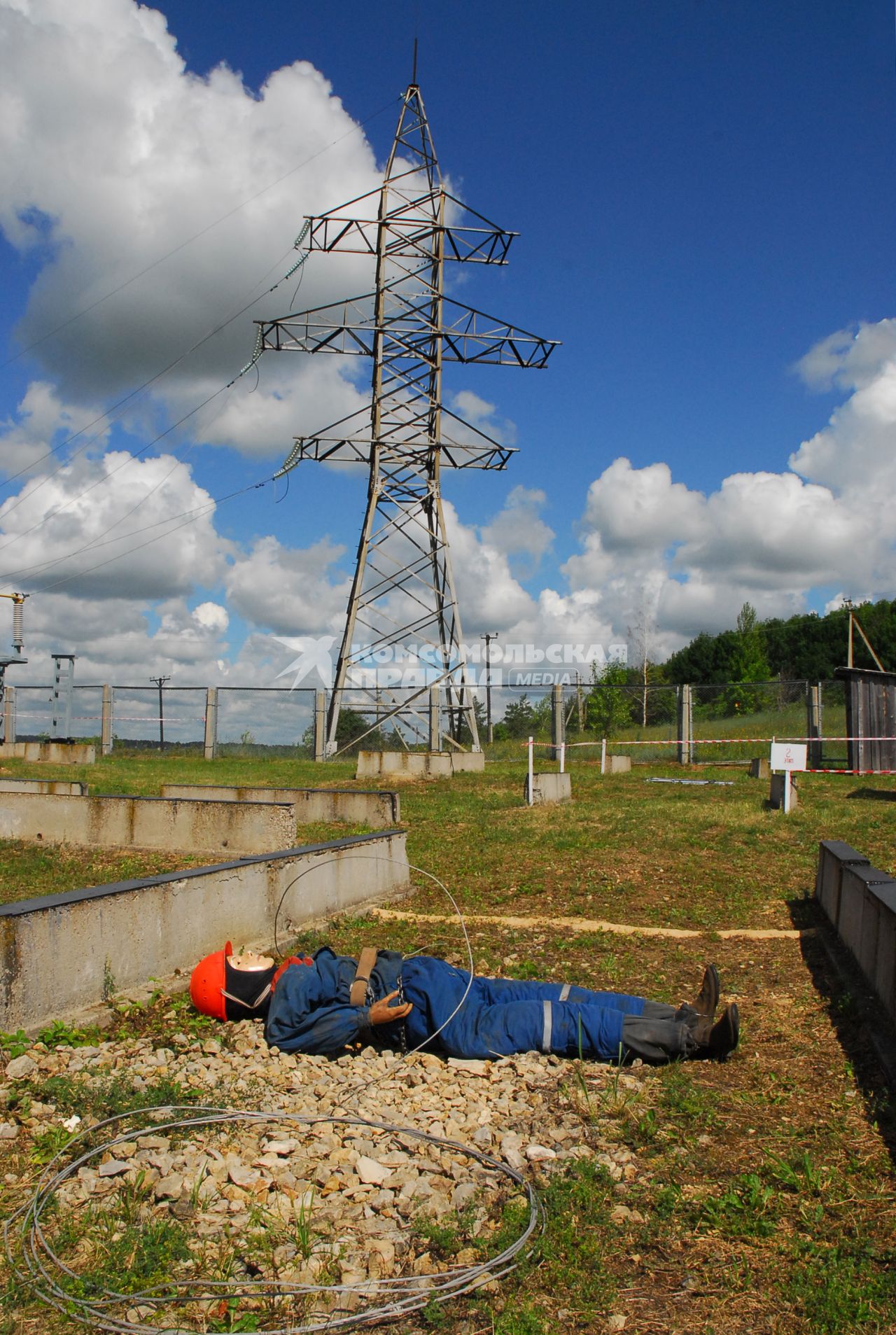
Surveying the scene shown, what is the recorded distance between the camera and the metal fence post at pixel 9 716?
30891mm

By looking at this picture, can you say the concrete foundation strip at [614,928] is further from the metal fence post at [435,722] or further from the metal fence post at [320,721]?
the metal fence post at [320,721]

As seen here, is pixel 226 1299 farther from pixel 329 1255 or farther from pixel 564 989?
pixel 564 989

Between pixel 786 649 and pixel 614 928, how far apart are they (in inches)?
2752

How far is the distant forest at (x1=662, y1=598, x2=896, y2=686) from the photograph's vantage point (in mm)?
58125

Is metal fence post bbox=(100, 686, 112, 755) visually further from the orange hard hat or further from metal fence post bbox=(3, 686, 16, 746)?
the orange hard hat

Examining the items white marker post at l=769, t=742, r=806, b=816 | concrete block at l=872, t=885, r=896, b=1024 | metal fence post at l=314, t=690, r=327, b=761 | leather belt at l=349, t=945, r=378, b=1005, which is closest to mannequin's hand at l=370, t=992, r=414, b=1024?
leather belt at l=349, t=945, r=378, b=1005

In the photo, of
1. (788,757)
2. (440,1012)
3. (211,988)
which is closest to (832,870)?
(440,1012)

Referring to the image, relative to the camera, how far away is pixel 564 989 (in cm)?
549

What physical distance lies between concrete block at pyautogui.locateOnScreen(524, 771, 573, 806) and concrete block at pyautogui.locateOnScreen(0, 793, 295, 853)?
17.2 feet

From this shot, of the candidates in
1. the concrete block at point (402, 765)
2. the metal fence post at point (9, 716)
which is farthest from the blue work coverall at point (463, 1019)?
the metal fence post at point (9, 716)

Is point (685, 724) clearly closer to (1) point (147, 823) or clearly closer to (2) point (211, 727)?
(2) point (211, 727)

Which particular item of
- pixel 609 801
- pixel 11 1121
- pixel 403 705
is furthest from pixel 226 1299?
pixel 403 705

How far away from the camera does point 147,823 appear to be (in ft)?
37.4

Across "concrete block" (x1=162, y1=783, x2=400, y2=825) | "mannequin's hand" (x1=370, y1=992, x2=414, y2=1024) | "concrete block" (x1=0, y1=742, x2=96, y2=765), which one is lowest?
"mannequin's hand" (x1=370, y1=992, x2=414, y2=1024)
